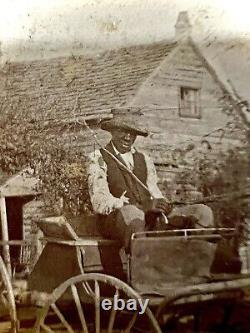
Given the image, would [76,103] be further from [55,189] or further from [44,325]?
[44,325]

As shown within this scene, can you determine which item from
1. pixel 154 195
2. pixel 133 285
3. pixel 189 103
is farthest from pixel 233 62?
pixel 133 285

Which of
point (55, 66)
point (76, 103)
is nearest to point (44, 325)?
point (76, 103)

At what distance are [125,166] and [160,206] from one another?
0.57ft

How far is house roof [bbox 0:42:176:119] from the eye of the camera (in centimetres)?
→ 192

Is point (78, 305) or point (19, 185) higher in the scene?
point (19, 185)

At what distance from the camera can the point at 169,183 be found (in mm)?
1882

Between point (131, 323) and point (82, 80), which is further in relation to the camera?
point (82, 80)

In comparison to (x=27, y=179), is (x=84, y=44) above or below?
above

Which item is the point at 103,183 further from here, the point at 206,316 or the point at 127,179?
the point at 206,316

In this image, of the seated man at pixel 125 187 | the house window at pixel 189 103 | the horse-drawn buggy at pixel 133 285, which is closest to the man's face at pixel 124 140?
the seated man at pixel 125 187

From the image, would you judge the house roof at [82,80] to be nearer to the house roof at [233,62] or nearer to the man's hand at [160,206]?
the house roof at [233,62]

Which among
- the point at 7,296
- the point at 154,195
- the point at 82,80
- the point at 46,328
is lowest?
the point at 46,328

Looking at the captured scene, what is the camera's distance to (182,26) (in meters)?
1.89

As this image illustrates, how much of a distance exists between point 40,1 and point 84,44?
219mm
